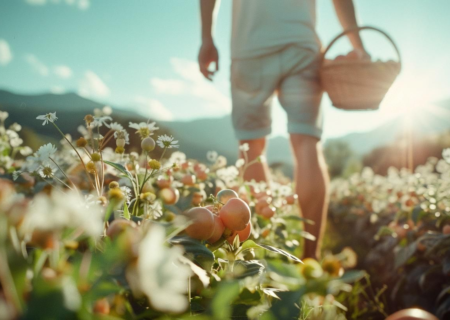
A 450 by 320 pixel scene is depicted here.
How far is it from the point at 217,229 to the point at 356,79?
1.58 meters

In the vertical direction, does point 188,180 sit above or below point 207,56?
below

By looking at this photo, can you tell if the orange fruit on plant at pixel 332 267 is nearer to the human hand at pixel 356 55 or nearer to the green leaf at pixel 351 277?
the green leaf at pixel 351 277

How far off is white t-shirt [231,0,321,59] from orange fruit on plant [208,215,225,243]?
1535 mm

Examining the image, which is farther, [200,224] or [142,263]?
[200,224]

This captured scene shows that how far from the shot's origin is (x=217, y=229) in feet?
1.78

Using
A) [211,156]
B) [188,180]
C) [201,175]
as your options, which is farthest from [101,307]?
[211,156]

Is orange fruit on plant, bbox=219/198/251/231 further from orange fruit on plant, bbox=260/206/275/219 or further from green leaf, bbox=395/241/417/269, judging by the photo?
green leaf, bbox=395/241/417/269

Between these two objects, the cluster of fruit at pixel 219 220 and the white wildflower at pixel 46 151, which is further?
the white wildflower at pixel 46 151

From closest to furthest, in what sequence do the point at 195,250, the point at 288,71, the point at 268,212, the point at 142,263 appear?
the point at 142,263
the point at 195,250
the point at 268,212
the point at 288,71

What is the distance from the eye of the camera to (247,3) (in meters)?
2.07

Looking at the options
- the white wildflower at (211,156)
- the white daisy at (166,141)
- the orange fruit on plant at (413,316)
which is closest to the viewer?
the orange fruit on plant at (413,316)

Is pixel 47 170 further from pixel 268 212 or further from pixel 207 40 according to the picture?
pixel 207 40

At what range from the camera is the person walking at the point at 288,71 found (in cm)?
188

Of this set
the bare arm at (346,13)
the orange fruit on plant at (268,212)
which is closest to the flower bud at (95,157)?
the orange fruit on plant at (268,212)
